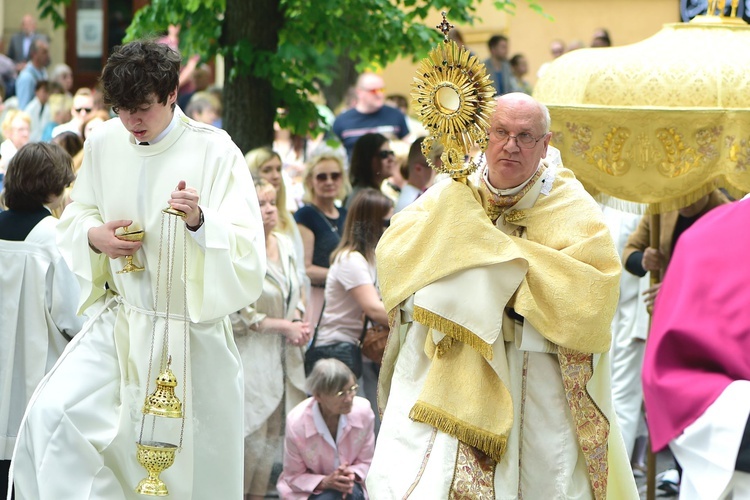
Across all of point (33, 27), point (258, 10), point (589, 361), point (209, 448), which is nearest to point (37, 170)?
point (209, 448)

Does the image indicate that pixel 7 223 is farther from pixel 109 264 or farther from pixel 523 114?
pixel 523 114

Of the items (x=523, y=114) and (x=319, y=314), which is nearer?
(x=523, y=114)

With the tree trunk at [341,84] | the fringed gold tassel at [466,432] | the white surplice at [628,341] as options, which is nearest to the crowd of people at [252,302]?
the fringed gold tassel at [466,432]

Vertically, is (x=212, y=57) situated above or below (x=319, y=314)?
above

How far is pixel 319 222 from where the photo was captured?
8.96 meters

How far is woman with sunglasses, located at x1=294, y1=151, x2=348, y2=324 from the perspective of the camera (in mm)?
8805

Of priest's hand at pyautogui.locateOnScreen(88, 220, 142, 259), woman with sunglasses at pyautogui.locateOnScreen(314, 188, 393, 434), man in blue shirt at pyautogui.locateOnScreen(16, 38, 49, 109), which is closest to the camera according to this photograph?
priest's hand at pyautogui.locateOnScreen(88, 220, 142, 259)

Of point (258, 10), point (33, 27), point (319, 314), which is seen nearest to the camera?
point (319, 314)

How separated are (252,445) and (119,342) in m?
2.15

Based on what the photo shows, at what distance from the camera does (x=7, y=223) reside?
6.81 m

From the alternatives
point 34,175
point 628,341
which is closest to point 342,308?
point 34,175

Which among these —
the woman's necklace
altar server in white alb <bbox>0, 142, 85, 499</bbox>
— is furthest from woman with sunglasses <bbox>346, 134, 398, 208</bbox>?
altar server in white alb <bbox>0, 142, 85, 499</bbox>

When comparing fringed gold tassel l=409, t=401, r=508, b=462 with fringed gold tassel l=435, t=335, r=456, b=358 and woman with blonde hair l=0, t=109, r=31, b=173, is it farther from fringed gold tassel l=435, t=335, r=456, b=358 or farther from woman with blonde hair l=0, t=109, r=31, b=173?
woman with blonde hair l=0, t=109, r=31, b=173

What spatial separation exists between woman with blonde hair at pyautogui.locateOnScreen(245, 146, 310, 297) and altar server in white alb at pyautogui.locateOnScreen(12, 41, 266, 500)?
2.29m
